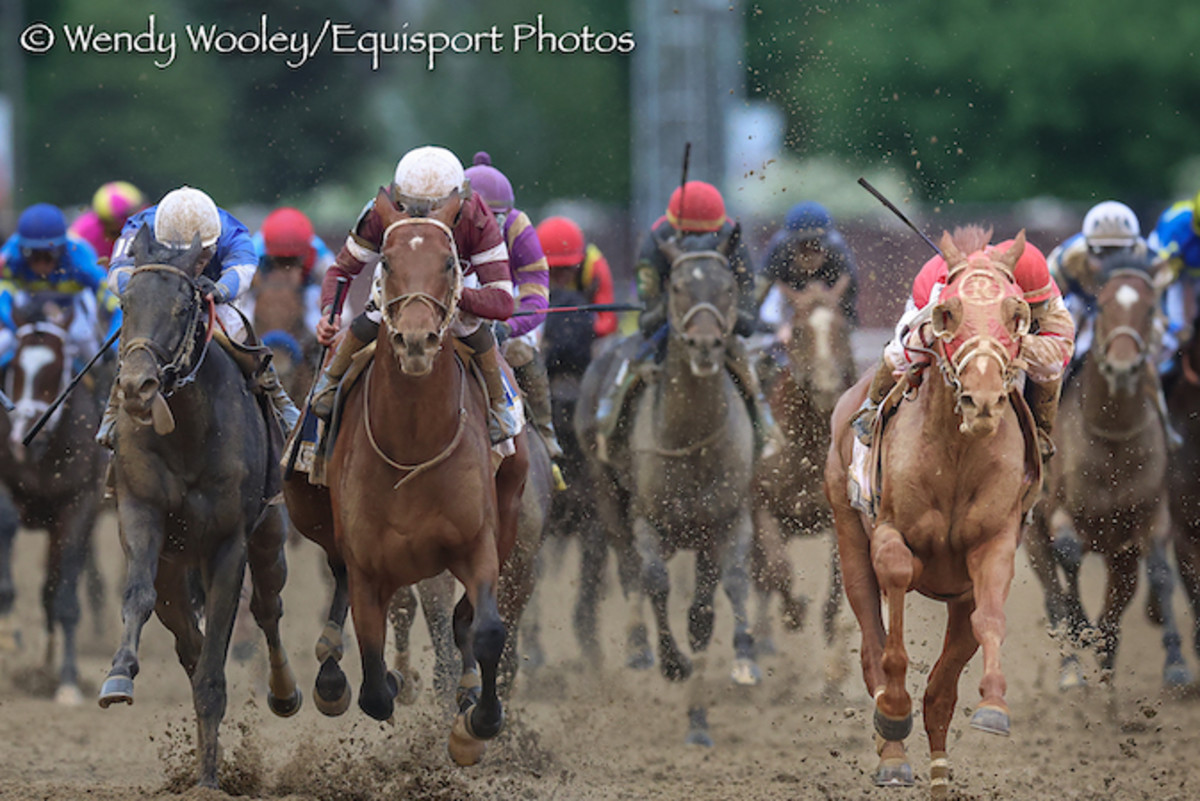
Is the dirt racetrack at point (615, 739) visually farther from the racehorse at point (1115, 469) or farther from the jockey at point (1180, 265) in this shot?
the jockey at point (1180, 265)

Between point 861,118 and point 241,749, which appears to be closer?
point 241,749

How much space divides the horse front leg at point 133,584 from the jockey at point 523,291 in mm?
1766

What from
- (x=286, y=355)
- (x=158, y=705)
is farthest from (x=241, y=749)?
(x=286, y=355)

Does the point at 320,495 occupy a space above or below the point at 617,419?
below

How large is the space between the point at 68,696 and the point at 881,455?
5436mm

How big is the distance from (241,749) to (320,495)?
1.25 m

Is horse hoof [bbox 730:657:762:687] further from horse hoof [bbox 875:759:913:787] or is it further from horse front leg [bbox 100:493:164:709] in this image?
horse front leg [bbox 100:493:164:709]

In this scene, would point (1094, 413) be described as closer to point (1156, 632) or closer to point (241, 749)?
point (1156, 632)

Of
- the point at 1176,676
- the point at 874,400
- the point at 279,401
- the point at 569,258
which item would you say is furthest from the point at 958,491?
the point at 569,258

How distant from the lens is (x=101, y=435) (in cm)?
773

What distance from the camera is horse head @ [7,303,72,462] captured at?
11219mm

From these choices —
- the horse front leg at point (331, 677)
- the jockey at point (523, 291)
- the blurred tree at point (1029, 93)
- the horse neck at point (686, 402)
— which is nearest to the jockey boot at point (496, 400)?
the jockey at point (523, 291)

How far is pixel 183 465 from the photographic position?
7.66 m

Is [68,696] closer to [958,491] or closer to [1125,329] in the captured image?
[958,491]
